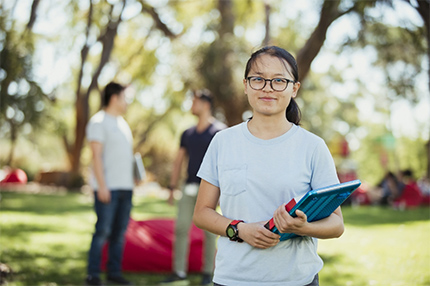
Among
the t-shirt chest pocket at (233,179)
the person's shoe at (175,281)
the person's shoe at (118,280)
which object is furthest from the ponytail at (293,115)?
the person's shoe at (118,280)

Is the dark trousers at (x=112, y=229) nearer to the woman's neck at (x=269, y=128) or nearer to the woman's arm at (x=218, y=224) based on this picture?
the woman's arm at (x=218, y=224)

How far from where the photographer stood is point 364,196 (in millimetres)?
20172

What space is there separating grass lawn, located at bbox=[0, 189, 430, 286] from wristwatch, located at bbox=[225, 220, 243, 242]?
352 centimetres

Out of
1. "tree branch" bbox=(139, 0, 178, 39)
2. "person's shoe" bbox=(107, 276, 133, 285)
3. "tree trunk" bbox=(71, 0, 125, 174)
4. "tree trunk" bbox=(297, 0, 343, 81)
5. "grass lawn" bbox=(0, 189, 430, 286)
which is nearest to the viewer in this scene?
"person's shoe" bbox=(107, 276, 133, 285)

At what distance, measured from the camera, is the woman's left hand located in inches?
75.6

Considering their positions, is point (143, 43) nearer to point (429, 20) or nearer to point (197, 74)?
point (197, 74)

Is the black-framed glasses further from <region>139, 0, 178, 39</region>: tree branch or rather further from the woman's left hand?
<region>139, 0, 178, 39</region>: tree branch

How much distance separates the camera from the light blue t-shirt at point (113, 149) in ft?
16.6

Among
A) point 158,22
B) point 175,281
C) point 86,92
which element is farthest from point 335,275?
point 86,92

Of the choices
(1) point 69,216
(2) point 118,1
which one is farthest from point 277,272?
(2) point 118,1

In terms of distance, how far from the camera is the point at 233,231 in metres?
2.10

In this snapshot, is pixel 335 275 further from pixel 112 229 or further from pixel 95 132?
pixel 95 132

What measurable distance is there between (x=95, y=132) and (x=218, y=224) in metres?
3.13

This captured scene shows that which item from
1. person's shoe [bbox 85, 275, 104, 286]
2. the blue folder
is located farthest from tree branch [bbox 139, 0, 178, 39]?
the blue folder
